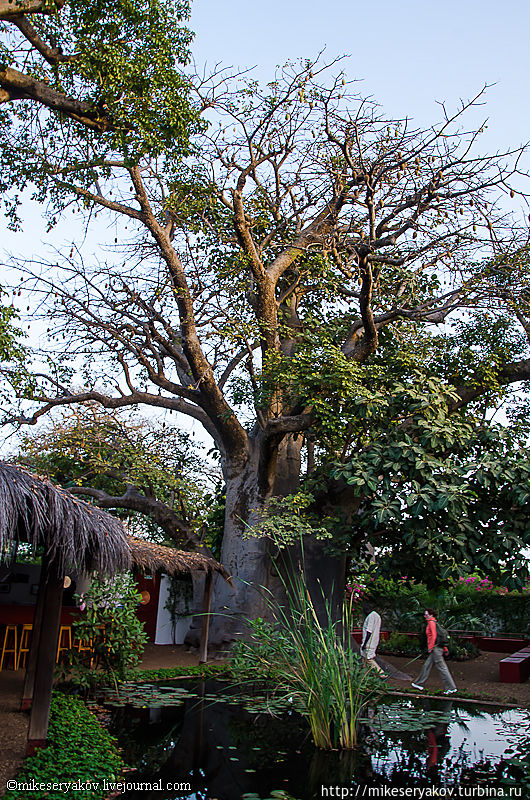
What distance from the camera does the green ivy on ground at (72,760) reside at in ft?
14.3

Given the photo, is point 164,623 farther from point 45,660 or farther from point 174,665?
point 45,660

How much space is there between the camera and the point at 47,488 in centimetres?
536

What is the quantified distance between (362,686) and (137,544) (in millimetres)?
4020

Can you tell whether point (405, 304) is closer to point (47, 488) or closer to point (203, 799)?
point (47, 488)

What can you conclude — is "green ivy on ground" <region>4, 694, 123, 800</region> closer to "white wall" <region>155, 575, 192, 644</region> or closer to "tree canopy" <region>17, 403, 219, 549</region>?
"tree canopy" <region>17, 403, 219, 549</region>

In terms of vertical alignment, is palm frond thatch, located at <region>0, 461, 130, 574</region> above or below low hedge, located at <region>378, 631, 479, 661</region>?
above

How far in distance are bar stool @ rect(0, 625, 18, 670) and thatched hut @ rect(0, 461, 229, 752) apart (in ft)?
9.57

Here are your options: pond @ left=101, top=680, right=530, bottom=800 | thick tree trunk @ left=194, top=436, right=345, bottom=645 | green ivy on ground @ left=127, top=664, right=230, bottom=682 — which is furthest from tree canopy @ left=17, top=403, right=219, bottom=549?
pond @ left=101, top=680, right=530, bottom=800

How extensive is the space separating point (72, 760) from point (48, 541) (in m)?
1.67

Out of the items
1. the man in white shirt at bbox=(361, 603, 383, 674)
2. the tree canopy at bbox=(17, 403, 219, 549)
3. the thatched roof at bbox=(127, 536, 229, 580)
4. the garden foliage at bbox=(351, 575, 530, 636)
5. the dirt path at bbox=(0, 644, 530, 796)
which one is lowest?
the dirt path at bbox=(0, 644, 530, 796)

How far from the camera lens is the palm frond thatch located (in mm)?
4996

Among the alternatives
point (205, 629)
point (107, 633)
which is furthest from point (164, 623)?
point (107, 633)

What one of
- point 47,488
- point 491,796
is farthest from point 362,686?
point 47,488

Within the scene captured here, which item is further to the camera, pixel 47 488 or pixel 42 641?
pixel 42 641
